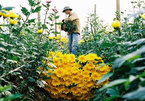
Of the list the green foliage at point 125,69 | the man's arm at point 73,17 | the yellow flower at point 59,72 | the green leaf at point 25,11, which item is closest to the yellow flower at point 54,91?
the yellow flower at point 59,72

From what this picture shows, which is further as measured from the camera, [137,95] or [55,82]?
[55,82]

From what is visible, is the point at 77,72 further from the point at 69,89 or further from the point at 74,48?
the point at 74,48

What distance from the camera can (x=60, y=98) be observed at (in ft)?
7.37

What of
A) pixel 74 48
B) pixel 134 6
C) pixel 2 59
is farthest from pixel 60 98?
pixel 74 48

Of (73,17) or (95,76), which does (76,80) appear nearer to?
(95,76)

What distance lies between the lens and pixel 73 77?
6.83ft

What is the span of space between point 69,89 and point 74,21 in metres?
3.15

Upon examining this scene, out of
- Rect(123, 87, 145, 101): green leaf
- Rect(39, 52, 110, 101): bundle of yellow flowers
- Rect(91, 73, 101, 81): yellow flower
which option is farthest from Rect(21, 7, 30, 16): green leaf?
Rect(123, 87, 145, 101): green leaf

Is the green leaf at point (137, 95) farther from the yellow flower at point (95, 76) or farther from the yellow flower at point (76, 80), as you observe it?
the yellow flower at point (76, 80)

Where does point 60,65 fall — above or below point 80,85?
above

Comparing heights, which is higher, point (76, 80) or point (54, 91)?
point (76, 80)

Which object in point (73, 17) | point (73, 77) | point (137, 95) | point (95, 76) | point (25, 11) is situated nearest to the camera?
point (137, 95)

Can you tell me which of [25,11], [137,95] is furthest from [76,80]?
[137,95]

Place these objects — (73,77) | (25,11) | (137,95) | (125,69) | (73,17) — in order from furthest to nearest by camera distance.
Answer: (73,17) < (73,77) < (25,11) < (125,69) < (137,95)
